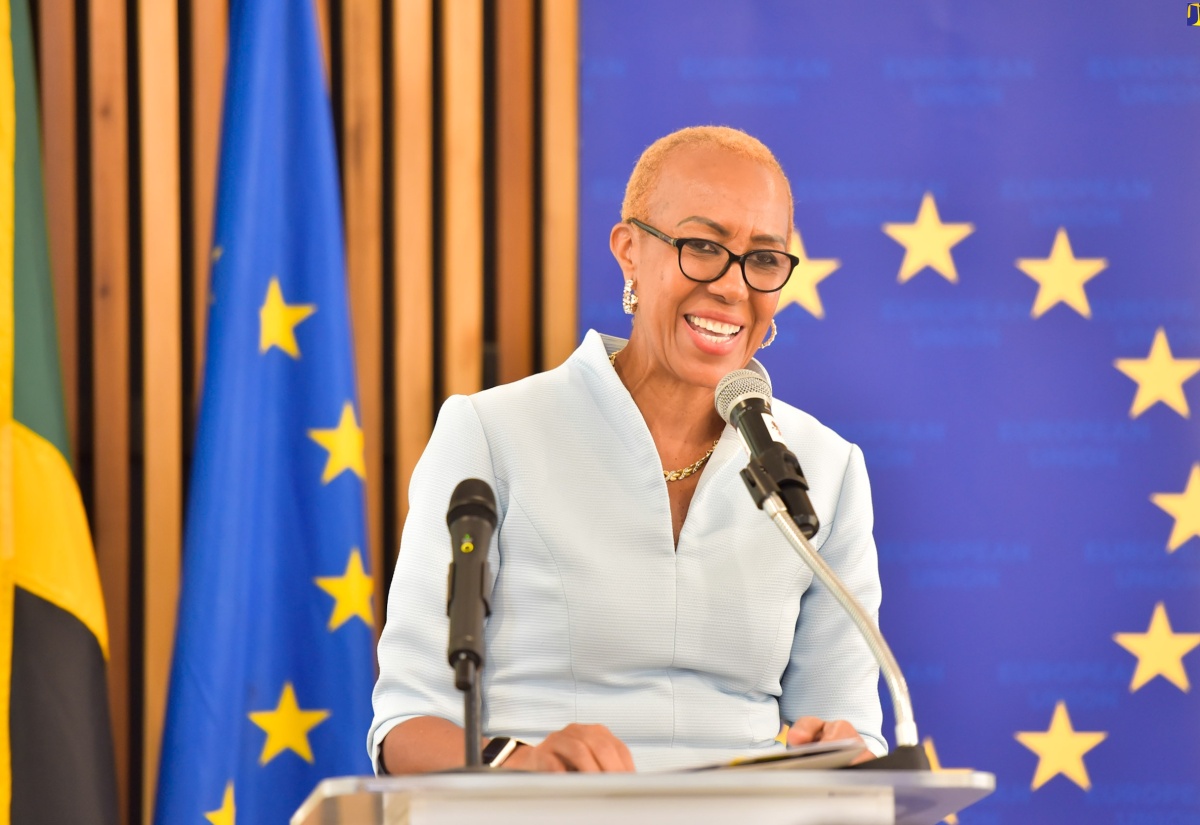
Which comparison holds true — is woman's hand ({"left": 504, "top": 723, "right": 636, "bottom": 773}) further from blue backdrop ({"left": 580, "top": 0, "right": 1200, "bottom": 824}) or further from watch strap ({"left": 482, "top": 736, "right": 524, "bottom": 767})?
blue backdrop ({"left": 580, "top": 0, "right": 1200, "bottom": 824})

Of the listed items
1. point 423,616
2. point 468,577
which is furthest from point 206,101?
point 468,577

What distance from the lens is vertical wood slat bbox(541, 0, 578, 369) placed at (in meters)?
2.89

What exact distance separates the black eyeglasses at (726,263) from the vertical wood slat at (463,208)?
76 centimetres

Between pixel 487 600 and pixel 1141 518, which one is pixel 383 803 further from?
pixel 1141 518

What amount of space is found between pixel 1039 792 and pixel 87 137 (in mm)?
2448

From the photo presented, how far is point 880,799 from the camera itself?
49.9 inches

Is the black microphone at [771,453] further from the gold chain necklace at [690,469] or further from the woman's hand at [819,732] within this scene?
the gold chain necklace at [690,469]

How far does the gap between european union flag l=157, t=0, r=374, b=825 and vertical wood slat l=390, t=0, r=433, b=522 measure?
17 cm

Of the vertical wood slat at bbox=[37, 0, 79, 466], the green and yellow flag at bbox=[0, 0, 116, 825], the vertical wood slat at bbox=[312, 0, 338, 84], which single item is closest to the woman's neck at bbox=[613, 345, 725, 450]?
the vertical wood slat at bbox=[312, 0, 338, 84]

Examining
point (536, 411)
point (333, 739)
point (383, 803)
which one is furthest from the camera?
point (333, 739)

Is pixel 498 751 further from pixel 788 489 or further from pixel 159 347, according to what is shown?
pixel 159 347

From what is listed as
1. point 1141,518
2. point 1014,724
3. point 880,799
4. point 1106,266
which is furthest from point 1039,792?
point 880,799

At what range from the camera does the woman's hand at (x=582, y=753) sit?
1595 mm

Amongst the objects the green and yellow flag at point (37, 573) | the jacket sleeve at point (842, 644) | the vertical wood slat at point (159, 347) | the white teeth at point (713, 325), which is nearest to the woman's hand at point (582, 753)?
the jacket sleeve at point (842, 644)
